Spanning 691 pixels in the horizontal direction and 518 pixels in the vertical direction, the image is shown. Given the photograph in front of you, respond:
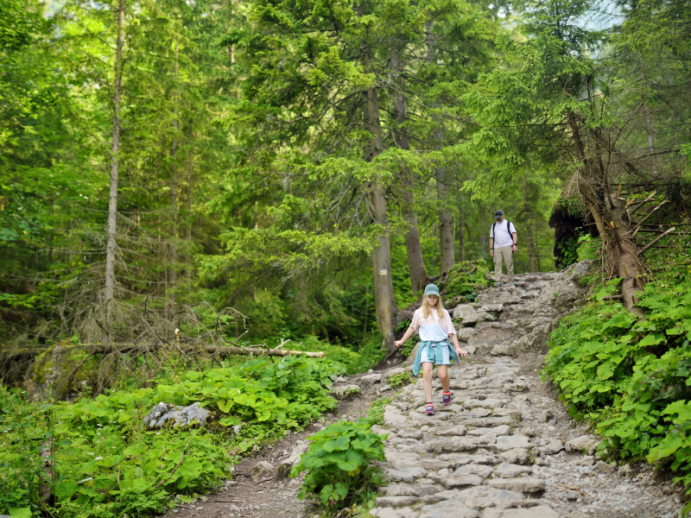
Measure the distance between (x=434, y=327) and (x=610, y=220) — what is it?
10.7 ft

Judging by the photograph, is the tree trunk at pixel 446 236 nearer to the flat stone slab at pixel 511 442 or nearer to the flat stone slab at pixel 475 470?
the flat stone slab at pixel 511 442

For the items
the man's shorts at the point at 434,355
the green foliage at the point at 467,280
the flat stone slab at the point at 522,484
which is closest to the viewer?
the flat stone slab at the point at 522,484

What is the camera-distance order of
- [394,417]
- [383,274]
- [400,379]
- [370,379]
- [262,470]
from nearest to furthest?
[262,470]
[394,417]
[400,379]
[370,379]
[383,274]

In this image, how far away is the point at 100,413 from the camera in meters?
6.51

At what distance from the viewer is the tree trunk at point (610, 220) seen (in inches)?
251

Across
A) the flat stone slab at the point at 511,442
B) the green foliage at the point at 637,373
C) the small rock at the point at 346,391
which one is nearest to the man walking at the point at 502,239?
the green foliage at the point at 637,373

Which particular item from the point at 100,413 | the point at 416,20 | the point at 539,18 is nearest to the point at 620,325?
the point at 539,18

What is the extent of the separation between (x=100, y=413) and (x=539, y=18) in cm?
873

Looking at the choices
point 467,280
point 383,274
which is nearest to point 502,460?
point 383,274

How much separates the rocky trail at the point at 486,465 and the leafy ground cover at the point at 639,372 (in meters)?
0.23

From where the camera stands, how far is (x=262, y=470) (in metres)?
5.35

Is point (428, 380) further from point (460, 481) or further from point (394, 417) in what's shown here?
point (460, 481)

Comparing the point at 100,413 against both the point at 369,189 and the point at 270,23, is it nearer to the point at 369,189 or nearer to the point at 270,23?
the point at 369,189

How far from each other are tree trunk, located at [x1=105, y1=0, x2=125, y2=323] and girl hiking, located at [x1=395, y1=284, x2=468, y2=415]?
8385mm
